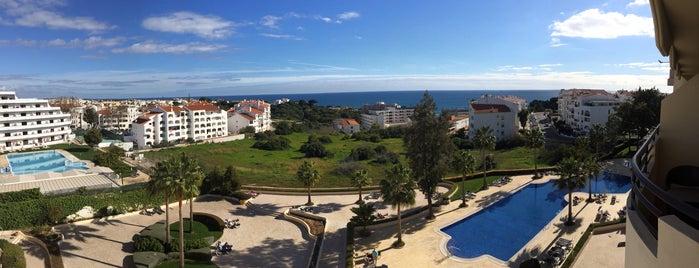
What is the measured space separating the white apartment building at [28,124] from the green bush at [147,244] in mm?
59658

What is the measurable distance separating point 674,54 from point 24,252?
34.2 metres

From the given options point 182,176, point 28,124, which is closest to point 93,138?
point 28,124

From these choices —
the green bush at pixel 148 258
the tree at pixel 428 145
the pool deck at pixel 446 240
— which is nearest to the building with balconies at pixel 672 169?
the pool deck at pixel 446 240

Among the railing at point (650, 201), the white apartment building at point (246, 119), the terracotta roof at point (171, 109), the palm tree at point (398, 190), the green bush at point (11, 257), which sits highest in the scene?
the terracotta roof at point (171, 109)

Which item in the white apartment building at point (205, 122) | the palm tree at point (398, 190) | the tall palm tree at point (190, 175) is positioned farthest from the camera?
the white apartment building at point (205, 122)

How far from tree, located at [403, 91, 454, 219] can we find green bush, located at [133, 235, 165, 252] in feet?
62.5

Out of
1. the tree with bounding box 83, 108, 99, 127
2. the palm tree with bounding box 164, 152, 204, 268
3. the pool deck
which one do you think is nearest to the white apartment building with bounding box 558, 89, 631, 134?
the pool deck

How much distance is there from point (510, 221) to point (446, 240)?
6.68m

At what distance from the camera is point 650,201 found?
7066mm

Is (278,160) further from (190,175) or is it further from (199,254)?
(199,254)

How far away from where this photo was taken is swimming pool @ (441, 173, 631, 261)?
999 inches

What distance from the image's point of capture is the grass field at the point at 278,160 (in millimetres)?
46062

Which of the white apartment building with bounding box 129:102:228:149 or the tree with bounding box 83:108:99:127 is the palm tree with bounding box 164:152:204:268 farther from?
the tree with bounding box 83:108:99:127

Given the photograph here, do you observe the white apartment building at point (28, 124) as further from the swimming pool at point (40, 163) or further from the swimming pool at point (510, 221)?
the swimming pool at point (510, 221)
